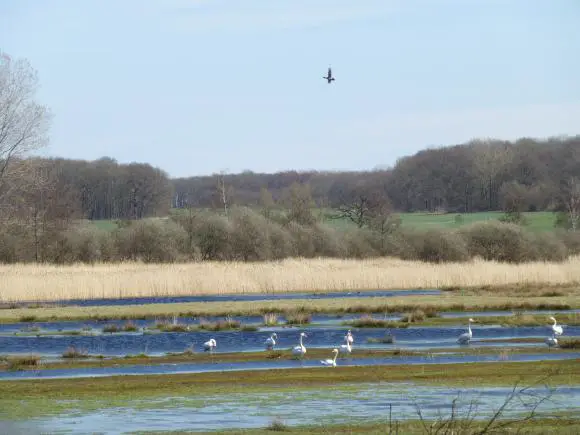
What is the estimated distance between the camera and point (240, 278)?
50.4 metres

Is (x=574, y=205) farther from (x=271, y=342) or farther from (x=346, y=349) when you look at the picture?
(x=346, y=349)

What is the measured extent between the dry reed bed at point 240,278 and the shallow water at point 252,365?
20.8m

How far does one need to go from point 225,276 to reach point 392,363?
76.6 ft

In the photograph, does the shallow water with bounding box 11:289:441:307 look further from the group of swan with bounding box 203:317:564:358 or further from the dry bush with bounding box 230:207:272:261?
the dry bush with bounding box 230:207:272:261

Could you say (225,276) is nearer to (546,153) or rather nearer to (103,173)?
(103,173)

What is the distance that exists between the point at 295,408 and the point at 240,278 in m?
30.4

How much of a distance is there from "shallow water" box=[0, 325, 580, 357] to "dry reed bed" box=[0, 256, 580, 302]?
1224 cm

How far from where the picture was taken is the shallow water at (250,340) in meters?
31.9

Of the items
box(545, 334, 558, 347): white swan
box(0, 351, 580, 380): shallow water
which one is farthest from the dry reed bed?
box(545, 334, 558, 347): white swan

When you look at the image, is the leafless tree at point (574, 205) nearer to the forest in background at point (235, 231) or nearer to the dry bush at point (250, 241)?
the forest in background at point (235, 231)

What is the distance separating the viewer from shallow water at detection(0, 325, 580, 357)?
31859 millimetres

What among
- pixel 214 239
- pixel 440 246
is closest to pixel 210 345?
pixel 214 239

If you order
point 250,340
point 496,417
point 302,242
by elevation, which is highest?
point 302,242

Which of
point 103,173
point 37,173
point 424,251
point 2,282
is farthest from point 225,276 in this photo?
point 103,173
